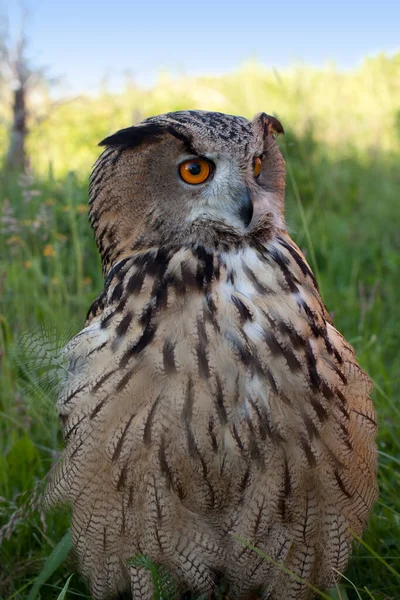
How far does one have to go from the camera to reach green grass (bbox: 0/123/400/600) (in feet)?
6.98

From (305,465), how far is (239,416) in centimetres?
22

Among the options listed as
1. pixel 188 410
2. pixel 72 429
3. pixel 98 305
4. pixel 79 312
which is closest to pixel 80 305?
pixel 79 312

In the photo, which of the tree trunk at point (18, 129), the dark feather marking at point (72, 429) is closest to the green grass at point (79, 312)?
the dark feather marking at point (72, 429)

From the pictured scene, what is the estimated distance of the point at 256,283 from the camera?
1.63 meters

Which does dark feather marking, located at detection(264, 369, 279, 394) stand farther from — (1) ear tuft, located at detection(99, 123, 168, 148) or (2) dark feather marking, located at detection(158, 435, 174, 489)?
(1) ear tuft, located at detection(99, 123, 168, 148)

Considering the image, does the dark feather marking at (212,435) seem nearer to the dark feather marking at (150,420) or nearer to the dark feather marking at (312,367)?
the dark feather marking at (150,420)

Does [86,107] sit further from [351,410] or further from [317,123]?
[351,410]

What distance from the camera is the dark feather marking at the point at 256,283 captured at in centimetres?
163

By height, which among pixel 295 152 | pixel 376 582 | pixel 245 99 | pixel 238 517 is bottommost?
pixel 376 582

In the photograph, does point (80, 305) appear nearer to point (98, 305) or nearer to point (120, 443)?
point (98, 305)

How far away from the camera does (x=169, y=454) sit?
1.59 metres

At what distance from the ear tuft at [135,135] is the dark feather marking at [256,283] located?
0.39 metres

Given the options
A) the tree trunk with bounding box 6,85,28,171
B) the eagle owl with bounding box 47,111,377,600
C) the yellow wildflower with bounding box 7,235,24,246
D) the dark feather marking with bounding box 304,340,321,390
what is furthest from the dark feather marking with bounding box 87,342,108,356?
the tree trunk with bounding box 6,85,28,171

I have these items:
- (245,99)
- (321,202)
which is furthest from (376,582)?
(245,99)
